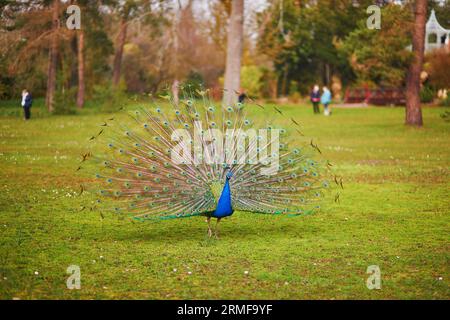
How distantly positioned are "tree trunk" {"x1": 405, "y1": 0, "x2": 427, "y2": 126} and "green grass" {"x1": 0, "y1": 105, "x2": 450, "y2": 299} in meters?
12.5

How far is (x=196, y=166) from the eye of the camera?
1052 centimetres

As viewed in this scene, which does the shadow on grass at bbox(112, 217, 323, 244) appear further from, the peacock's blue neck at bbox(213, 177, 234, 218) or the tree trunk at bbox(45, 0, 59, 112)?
the tree trunk at bbox(45, 0, 59, 112)

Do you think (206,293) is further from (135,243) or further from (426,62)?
(426,62)

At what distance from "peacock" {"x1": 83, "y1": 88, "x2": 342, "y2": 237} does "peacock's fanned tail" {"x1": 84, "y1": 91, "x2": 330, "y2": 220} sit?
1 centimetres

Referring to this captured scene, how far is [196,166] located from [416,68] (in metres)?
23.2

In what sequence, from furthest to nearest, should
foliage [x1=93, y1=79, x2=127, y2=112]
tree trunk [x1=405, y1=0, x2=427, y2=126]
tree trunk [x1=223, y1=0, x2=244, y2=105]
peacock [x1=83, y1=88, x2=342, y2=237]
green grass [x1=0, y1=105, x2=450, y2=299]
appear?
1. foliage [x1=93, y1=79, x2=127, y2=112]
2. tree trunk [x1=223, y1=0, x2=244, y2=105]
3. tree trunk [x1=405, y1=0, x2=427, y2=126]
4. peacock [x1=83, y1=88, x2=342, y2=237]
5. green grass [x1=0, y1=105, x2=450, y2=299]

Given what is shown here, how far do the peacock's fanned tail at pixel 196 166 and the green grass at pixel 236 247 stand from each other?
2.22 feet

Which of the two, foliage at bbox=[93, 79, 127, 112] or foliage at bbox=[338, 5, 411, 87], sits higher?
foliage at bbox=[338, 5, 411, 87]

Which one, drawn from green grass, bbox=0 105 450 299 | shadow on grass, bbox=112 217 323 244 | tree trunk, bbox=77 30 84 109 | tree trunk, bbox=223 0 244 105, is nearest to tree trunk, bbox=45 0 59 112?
tree trunk, bbox=77 30 84 109

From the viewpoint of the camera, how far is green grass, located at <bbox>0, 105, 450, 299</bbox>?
27.8ft

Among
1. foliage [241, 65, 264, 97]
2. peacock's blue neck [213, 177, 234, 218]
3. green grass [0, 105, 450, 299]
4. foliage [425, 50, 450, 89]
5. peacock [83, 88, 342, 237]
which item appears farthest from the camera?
foliage [241, 65, 264, 97]

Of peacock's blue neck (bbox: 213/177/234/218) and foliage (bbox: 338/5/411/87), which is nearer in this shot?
peacock's blue neck (bbox: 213/177/234/218)

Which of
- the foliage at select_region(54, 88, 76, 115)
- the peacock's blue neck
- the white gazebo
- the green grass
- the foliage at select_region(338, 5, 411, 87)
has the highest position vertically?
the white gazebo

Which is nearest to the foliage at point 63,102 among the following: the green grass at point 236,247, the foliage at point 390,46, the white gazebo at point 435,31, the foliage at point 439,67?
the foliage at point 390,46
